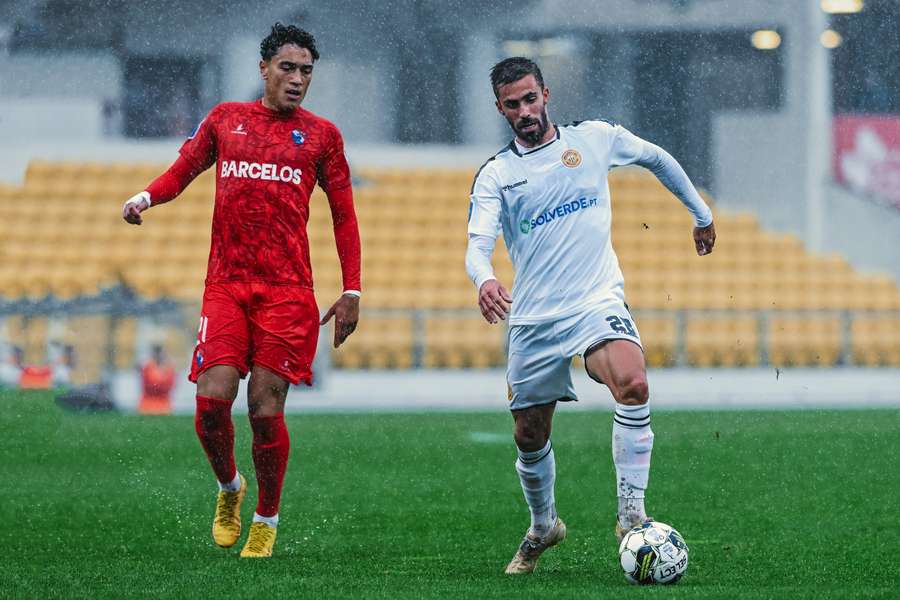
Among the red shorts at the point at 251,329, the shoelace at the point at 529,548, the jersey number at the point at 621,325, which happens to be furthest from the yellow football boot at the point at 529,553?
the red shorts at the point at 251,329

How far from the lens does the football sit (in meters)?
4.89

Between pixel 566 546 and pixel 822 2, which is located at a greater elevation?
pixel 822 2

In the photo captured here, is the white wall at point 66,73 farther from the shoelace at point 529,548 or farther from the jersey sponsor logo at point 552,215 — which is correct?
the shoelace at point 529,548

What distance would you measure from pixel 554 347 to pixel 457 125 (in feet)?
46.7

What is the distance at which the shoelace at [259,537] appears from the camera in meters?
5.85

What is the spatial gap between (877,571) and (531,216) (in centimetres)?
165

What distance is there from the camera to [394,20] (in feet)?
61.1

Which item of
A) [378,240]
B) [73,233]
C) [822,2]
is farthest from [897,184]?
[73,233]

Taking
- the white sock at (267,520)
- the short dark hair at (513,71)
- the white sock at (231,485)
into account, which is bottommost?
the white sock at (267,520)

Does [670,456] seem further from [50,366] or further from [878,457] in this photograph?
[50,366]

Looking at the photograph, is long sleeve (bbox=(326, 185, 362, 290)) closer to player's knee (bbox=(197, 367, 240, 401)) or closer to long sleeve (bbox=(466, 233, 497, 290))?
player's knee (bbox=(197, 367, 240, 401))

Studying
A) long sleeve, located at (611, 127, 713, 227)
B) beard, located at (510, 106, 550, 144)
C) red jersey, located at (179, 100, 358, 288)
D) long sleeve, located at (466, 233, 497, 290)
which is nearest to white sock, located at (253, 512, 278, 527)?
red jersey, located at (179, 100, 358, 288)

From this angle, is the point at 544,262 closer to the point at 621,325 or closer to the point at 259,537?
the point at 621,325

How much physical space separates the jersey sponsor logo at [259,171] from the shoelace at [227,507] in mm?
1184
